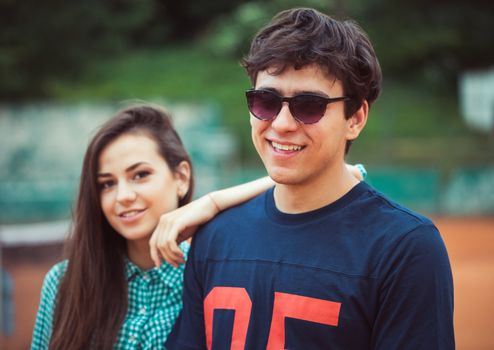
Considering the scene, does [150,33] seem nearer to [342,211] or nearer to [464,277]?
[464,277]

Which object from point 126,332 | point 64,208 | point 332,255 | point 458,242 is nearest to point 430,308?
point 332,255

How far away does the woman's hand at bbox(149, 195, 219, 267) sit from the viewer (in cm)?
250

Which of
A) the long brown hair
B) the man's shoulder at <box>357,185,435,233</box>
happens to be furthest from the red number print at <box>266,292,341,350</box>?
the long brown hair

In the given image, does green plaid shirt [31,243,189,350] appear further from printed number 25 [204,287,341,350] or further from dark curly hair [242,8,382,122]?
dark curly hair [242,8,382,122]

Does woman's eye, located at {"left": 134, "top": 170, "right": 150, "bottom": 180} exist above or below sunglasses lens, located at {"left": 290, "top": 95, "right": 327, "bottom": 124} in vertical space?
below

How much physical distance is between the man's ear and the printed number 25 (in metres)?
0.65

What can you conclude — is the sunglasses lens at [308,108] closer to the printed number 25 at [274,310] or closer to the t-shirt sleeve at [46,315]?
the printed number 25 at [274,310]

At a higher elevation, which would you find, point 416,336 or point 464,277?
point 416,336

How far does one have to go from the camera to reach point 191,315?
240cm

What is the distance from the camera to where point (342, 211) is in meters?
2.21

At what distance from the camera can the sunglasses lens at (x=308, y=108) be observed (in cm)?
215

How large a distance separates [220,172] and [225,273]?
16172 millimetres

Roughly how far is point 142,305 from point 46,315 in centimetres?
46

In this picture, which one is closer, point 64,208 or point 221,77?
point 64,208
